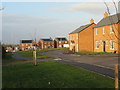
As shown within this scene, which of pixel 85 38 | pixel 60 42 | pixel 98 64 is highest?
pixel 60 42

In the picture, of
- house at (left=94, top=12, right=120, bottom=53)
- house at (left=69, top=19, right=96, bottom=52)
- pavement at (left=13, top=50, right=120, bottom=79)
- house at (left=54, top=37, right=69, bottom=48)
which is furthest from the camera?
house at (left=54, top=37, right=69, bottom=48)

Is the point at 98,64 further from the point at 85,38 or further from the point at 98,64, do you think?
the point at 85,38

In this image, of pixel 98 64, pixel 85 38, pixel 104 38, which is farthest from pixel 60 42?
pixel 98 64

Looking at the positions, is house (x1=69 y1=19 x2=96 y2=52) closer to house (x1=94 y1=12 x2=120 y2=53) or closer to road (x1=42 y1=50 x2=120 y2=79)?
house (x1=94 y1=12 x2=120 y2=53)

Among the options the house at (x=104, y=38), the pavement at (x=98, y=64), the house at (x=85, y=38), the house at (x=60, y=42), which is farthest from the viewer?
the house at (x=60, y=42)

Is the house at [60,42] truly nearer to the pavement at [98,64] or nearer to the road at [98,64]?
the pavement at [98,64]

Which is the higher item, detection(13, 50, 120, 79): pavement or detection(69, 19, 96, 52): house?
detection(69, 19, 96, 52): house

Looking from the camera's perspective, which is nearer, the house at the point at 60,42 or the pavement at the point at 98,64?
the pavement at the point at 98,64

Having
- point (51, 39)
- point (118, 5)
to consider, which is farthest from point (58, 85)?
point (51, 39)

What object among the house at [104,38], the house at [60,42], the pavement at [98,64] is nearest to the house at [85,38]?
the house at [104,38]

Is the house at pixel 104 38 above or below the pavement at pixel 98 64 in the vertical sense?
above

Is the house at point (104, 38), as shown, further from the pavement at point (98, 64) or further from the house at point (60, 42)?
the house at point (60, 42)

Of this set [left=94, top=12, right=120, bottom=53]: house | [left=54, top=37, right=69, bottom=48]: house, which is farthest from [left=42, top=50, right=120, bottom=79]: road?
[left=54, top=37, right=69, bottom=48]: house

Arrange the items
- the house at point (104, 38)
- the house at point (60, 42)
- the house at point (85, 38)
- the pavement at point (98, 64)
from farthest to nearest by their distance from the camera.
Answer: the house at point (60, 42) < the house at point (85, 38) < the house at point (104, 38) < the pavement at point (98, 64)
